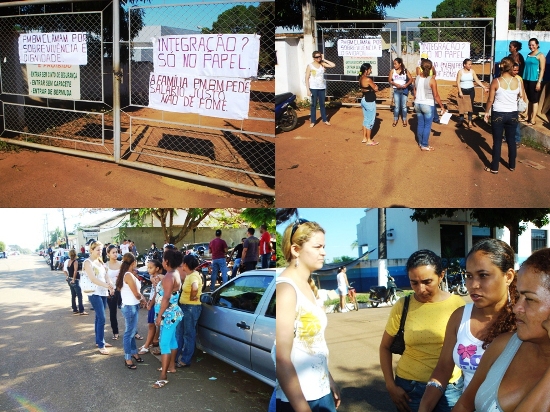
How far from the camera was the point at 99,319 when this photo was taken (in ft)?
15.9

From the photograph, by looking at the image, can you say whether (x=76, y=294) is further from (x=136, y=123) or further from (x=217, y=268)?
(x=136, y=123)

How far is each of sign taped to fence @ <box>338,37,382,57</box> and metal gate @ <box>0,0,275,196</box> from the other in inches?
55.1

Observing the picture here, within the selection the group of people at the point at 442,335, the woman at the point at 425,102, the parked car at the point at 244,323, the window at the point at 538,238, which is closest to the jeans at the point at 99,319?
the parked car at the point at 244,323

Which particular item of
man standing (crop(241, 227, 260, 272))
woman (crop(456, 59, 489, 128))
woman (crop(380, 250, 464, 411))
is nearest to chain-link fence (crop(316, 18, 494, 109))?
woman (crop(456, 59, 489, 128))

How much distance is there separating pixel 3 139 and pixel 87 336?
3.53 metres

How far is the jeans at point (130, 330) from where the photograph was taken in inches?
187

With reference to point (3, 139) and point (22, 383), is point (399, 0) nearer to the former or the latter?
point (3, 139)

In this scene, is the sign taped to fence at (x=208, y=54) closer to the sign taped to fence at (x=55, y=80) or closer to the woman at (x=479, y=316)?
the sign taped to fence at (x=55, y=80)

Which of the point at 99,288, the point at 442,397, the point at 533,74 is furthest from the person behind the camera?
the point at 533,74

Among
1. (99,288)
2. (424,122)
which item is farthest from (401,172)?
(99,288)

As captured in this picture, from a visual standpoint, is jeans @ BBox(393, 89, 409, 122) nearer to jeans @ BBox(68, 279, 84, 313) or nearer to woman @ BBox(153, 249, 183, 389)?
woman @ BBox(153, 249, 183, 389)

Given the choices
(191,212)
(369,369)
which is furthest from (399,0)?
(369,369)

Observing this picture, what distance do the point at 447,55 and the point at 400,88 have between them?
4.89 ft

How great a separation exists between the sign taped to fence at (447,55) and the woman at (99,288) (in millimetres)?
6618
